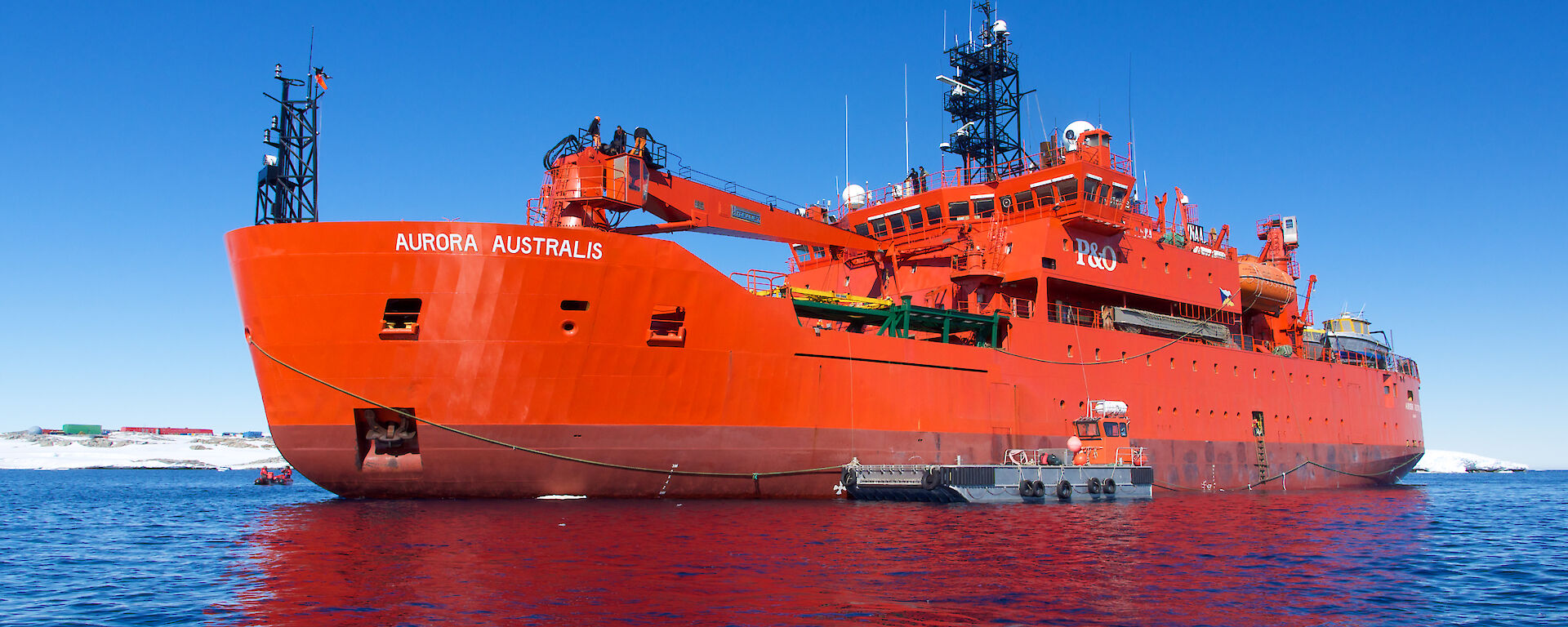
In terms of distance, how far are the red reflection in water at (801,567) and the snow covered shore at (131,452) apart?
262 feet

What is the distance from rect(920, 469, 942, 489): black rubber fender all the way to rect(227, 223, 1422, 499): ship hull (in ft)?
5.58

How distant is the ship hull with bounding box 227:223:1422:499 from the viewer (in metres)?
20.7

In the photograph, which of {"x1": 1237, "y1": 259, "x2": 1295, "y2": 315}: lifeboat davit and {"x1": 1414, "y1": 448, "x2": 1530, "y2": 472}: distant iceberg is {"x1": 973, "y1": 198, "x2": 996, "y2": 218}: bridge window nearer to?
{"x1": 1237, "y1": 259, "x2": 1295, "y2": 315}: lifeboat davit

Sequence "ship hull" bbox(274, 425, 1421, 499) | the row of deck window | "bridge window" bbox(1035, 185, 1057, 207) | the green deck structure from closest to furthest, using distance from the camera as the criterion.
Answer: "ship hull" bbox(274, 425, 1421, 499) < the green deck structure < the row of deck window < "bridge window" bbox(1035, 185, 1057, 207)

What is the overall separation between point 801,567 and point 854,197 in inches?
956

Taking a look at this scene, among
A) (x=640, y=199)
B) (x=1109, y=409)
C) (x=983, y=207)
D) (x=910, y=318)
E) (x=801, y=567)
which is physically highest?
(x=983, y=207)

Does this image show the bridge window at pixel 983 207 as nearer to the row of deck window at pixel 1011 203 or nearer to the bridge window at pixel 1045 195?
the row of deck window at pixel 1011 203

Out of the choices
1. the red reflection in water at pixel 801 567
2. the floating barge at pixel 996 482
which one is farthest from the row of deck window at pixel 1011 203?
the red reflection in water at pixel 801 567

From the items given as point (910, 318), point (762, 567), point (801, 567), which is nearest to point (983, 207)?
point (910, 318)

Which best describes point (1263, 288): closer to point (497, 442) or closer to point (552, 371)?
point (552, 371)

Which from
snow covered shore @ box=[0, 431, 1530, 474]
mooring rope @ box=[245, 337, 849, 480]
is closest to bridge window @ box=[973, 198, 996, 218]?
mooring rope @ box=[245, 337, 849, 480]

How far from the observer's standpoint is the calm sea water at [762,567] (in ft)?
34.1

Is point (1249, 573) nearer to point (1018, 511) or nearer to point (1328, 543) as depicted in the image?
point (1328, 543)

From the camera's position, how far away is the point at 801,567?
1311cm
